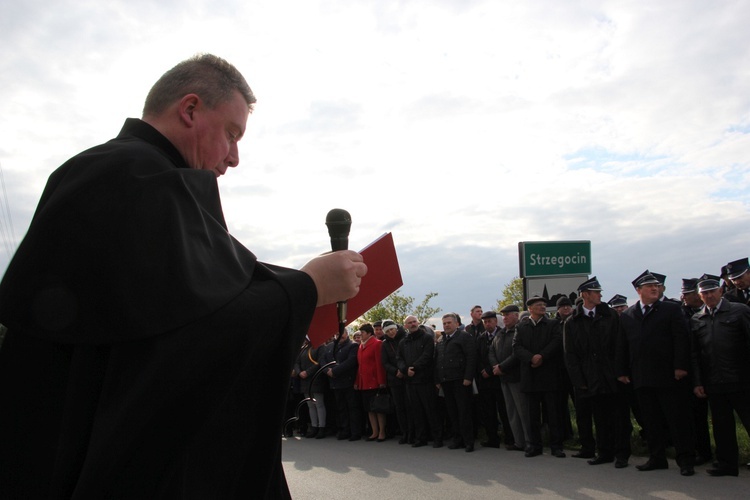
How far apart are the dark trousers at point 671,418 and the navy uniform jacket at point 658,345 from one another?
0.49 ft

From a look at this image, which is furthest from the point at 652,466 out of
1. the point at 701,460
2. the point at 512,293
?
the point at 512,293

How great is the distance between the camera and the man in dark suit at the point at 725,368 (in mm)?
8430

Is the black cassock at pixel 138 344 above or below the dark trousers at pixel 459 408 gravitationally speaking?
above

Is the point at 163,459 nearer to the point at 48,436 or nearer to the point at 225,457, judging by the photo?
the point at 225,457

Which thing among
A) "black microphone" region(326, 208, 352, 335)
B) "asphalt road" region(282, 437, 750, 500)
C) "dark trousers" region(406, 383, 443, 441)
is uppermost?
"black microphone" region(326, 208, 352, 335)

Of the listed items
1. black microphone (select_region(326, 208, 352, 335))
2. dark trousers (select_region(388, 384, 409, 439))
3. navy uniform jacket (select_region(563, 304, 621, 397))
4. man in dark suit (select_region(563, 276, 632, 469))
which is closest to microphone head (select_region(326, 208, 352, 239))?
black microphone (select_region(326, 208, 352, 335))

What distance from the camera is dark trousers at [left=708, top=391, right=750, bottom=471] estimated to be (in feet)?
27.7

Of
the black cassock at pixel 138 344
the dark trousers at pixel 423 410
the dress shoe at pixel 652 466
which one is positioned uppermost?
the black cassock at pixel 138 344

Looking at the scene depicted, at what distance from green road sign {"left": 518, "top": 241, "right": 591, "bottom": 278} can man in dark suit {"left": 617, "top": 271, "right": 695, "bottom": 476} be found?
1.33 m

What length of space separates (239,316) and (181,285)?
0.13 meters

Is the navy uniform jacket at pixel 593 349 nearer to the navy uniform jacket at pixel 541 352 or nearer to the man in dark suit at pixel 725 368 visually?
the navy uniform jacket at pixel 541 352

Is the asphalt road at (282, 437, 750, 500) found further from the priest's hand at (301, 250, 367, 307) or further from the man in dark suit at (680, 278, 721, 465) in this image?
the priest's hand at (301, 250, 367, 307)

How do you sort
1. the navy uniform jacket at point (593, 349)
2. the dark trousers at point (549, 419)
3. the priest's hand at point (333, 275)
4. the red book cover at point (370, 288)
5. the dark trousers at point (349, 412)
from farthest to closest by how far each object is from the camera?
the dark trousers at point (349, 412)
the dark trousers at point (549, 419)
the navy uniform jacket at point (593, 349)
the red book cover at point (370, 288)
the priest's hand at point (333, 275)

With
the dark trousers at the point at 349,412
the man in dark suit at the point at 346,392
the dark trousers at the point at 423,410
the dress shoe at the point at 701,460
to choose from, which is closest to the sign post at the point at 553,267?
the dress shoe at the point at 701,460
